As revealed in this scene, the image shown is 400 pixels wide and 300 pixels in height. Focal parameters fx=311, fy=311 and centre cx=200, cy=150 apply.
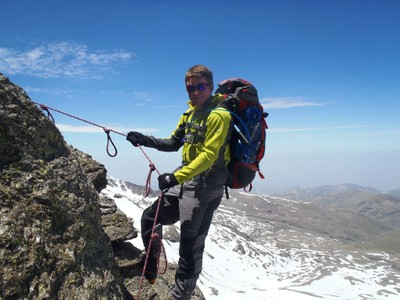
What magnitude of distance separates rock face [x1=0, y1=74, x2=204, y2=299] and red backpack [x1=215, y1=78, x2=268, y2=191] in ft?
12.3

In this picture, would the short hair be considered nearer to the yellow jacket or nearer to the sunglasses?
the sunglasses

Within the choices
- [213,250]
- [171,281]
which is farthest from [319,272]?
[171,281]

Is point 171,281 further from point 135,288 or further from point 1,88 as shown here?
point 1,88

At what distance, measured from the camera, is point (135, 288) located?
31.4ft

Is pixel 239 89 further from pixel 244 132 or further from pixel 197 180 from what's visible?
pixel 197 180

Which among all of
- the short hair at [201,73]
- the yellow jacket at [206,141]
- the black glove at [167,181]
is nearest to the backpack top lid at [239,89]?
the yellow jacket at [206,141]

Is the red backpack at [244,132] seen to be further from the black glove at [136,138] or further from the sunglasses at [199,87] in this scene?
the black glove at [136,138]

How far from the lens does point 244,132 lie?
320 inches

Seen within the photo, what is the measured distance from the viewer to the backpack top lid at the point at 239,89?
27.2 ft

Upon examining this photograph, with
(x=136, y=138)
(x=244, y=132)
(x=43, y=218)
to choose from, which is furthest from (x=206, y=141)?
(x=43, y=218)

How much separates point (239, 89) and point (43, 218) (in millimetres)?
5487

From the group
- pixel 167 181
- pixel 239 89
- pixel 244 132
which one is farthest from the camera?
pixel 239 89

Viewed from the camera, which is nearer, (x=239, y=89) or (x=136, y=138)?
(x=239, y=89)

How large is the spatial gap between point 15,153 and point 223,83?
5.56 metres
